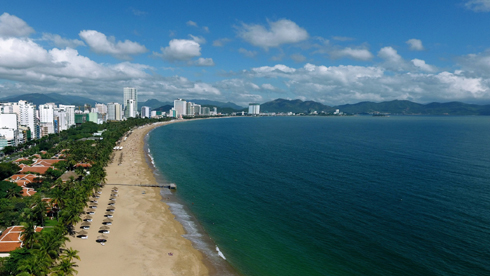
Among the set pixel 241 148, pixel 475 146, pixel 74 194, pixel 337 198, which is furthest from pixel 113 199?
pixel 475 146

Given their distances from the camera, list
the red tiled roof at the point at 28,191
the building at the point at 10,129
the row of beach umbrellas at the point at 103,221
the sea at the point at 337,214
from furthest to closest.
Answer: the building at the point at 10,129 → the red tiled roof at the point at 28,191 → the row of beach umbrellas at the point at 103,221 → the sea at the point at 337,214

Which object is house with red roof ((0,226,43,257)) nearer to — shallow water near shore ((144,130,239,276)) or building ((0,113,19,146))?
shallow water near shore ((144,130,239,276))

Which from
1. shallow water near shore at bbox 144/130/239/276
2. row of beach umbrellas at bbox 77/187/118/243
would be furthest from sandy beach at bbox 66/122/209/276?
shallow water near shore at bbox 144/130/239/276

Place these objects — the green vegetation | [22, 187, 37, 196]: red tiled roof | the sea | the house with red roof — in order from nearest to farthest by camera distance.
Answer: the green vegetation
the house with red roof
the sea
[22, 187, 37, 196]: red tiled roof

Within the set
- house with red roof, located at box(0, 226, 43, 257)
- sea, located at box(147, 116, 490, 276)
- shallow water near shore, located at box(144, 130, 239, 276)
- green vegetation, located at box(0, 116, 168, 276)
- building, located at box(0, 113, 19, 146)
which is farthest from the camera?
building, located at box(0, 113, 19, 146)

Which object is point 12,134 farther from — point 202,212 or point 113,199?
point 202,212

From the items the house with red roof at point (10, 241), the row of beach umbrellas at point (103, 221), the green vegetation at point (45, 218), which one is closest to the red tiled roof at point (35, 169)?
the green vegetation at point (45, 218)

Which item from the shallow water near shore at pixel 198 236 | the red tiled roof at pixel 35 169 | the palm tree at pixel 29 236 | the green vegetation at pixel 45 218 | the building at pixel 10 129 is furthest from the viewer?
the building at pixel 10 129

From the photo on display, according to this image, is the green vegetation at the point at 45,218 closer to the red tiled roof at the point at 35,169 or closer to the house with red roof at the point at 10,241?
the house with red roof at the point at 10,241
